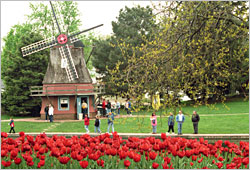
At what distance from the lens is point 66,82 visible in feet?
111

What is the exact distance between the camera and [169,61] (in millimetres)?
9039

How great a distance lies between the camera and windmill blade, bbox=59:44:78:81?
3356 centimetres

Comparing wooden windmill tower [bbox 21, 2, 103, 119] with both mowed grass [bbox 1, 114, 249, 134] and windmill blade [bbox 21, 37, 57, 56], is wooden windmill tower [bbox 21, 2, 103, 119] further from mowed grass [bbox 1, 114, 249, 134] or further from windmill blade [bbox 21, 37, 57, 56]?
mowed grass [bbox 1, 114, 249, 134]

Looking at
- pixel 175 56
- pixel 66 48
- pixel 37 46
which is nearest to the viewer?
pixel 175 56

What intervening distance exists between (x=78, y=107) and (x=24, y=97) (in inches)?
280

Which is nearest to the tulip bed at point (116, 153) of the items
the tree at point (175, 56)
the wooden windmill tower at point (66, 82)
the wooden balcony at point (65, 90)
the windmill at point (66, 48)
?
the tree at point (175, 56)

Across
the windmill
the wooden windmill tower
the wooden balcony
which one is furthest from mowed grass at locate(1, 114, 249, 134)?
the windmill

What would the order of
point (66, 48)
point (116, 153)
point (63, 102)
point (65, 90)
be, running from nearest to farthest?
point (116, 153), point (65, 90), point (66, 48), point (63, 102)

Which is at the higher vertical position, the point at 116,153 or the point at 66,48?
the point at 66,48

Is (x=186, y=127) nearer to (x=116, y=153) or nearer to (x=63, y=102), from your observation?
(x=116, y=153)

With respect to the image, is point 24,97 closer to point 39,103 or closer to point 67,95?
point 39,103

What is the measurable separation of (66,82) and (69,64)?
192 centimetres

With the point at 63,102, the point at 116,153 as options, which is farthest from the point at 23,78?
the point at 116,153

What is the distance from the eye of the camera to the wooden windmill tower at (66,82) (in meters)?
33.7
